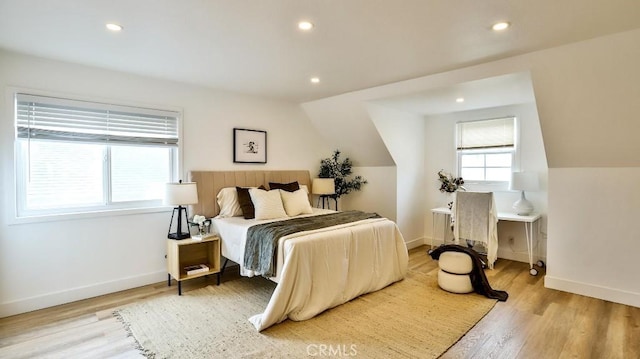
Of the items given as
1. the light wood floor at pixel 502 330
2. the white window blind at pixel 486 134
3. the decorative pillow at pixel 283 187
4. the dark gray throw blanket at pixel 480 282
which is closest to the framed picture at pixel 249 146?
the decorative pillow at pixel 283 187

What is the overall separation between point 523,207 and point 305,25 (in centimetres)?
357

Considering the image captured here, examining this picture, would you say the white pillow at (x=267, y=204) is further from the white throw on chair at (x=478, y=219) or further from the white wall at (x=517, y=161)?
the white wall at (x=517, y=161)

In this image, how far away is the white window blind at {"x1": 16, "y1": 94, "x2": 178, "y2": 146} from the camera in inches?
115

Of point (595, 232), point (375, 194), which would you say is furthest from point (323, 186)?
point (595, 232)

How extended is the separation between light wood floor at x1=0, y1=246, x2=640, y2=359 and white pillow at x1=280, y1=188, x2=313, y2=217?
1.60 m

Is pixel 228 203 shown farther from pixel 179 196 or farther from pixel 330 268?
pixel 330 268

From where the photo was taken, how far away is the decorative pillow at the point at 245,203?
3.75 metres

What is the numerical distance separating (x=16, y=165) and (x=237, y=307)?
2367 mm

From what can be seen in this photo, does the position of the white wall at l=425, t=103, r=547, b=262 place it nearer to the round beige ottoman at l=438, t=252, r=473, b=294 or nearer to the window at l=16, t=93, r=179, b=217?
Result: the round beige ottoman at l=438, t=252, r=473, b=294

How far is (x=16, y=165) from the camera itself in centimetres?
286

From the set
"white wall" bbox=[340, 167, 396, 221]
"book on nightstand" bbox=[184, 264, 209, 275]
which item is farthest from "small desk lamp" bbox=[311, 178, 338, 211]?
"book on nightstand" bbox=[184, 264, 209, 275]

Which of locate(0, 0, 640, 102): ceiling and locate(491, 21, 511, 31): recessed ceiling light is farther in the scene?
locate(491, 21, 511, 31): recessed ceiling light

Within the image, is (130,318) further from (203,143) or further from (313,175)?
(313,175)

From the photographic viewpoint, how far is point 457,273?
10.8 ft
